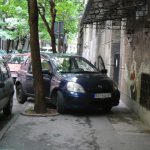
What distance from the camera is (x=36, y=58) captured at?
11750 millimetres

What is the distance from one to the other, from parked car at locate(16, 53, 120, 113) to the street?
36 centimetres

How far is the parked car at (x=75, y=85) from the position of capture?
11.6 metres

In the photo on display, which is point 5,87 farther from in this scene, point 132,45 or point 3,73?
point 132,45

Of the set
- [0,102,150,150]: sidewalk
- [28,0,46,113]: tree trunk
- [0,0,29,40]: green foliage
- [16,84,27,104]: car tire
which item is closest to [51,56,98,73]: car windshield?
[28,0,46,113]: tree trunk

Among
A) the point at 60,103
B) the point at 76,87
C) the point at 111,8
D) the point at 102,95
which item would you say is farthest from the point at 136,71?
the point at 60,103

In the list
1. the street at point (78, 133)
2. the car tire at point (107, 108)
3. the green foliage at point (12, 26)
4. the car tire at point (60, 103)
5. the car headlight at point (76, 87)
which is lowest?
the street at point (78, 133)

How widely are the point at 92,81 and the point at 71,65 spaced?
131 cm

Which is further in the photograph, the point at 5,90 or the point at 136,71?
the point at 136,71

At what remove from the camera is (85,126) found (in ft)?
33.3

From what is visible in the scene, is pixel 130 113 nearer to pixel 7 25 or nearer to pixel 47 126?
pixel 47 126

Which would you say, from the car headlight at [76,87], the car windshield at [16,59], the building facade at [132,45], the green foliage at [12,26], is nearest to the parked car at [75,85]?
the car headlight at [76,87]

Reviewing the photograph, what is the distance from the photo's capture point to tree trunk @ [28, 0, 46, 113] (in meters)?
11.6

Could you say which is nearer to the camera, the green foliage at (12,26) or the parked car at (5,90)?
the parked car at (5,90)

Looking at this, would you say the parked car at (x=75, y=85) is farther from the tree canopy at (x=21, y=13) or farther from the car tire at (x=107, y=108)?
the tree canopy at (x=21, y=13)
